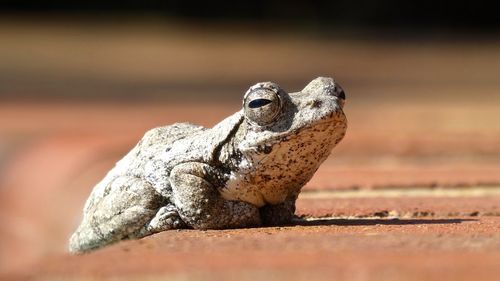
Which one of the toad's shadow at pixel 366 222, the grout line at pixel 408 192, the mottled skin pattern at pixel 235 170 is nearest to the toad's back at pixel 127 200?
the mottled skin pattern at pixel 235 170

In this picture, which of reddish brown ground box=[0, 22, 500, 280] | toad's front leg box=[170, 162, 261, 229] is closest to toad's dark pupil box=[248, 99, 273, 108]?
toad's front leg box=[170, 162, 261, 229]

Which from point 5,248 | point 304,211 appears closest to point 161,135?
point 304,211

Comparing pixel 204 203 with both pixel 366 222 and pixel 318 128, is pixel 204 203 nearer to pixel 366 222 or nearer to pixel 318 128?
pixel 318 128

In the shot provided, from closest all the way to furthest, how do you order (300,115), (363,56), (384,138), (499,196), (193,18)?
1. (300,115)
2. (499,196)
3. (384,138)
4. (363,56)
5. (193,18)

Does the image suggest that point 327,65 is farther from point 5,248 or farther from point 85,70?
point 5,248

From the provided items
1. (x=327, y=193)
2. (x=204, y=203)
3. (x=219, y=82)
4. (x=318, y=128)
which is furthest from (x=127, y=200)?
(x=219, y=82)

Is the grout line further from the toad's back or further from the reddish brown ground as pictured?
the toad's back
